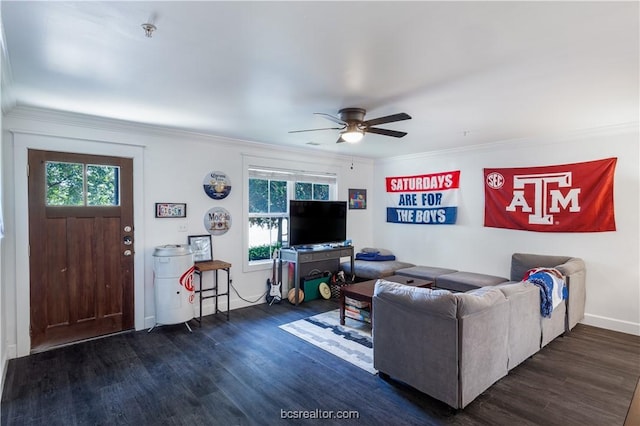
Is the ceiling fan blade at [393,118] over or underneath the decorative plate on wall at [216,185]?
over

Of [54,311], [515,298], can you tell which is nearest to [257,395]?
[515,298]

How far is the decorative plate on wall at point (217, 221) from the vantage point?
448cm

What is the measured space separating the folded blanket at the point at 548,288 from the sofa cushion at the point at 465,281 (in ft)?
3.48

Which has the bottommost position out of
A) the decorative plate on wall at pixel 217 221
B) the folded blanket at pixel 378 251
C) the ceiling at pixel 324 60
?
the folded blanket at pixel 378 251

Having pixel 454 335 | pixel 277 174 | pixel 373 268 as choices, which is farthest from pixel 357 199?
pixel 454 335

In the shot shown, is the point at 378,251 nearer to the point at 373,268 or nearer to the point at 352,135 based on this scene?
the point at 373,268

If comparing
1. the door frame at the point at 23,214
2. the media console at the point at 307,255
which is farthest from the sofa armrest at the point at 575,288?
the door frame at the point at 23,214

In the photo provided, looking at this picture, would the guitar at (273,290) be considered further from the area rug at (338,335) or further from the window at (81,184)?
the window at (81,184)

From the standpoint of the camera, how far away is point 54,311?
3.45 m

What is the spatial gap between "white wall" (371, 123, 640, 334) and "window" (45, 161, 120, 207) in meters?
4.45

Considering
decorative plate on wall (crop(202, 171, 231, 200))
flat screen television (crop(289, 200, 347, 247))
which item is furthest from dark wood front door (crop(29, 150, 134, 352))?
flat screen television (crop(289, 200, 347, 247))

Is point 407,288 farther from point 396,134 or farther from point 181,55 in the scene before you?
point 181,55

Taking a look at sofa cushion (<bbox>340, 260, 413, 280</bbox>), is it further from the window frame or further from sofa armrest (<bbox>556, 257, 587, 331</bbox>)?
sofa armrest (<bbox>556, 257, 587, 331</bbox>)

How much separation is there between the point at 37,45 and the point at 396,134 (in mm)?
2764
